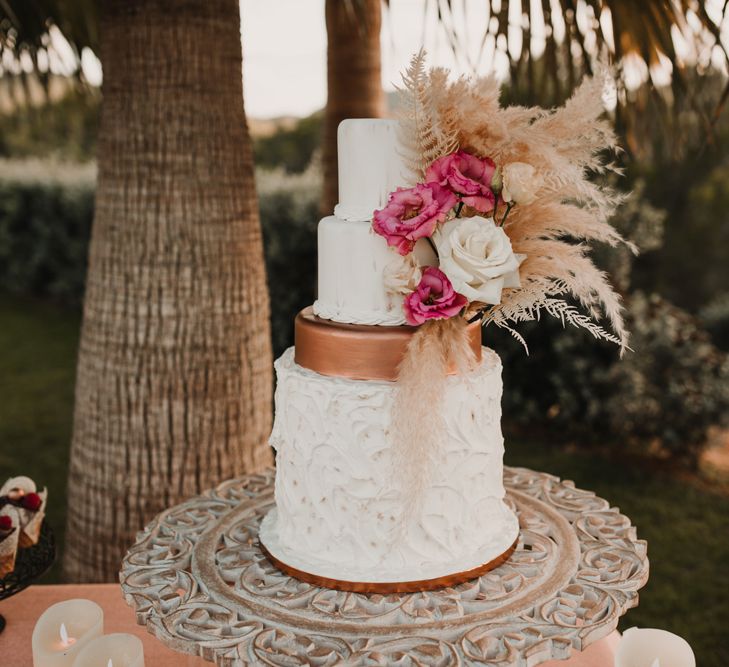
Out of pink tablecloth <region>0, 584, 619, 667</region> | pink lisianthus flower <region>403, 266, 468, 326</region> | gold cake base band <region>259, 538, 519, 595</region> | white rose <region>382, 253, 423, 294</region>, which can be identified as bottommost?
pink tablecloth <region>0, 584, 619, 667</region>

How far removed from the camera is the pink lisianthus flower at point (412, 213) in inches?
57.7

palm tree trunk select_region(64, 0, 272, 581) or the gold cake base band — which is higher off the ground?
palm tree trunk select_region(64, 0, 272, 581)

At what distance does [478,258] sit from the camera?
143 centimetres

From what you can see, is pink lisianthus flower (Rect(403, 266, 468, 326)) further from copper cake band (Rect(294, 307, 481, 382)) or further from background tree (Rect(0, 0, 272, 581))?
background tree (Rect(0, 0, 272, 581))

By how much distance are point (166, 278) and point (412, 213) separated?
125cm

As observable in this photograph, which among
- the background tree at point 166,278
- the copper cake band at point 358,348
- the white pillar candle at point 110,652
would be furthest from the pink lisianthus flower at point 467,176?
the background tree at point 166,278

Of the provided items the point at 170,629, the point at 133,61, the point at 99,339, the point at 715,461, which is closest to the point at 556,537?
the point at 170,629

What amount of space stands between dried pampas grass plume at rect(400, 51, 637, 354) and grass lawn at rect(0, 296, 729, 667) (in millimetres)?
2313

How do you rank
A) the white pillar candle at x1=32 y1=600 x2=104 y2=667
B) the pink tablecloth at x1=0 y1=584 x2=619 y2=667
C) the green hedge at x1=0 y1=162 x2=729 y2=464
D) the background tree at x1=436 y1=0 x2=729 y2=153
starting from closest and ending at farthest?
the white pillar candle at x1=32 y1=600 x2=104 y2=667 < the pink tablecloth at x1=0 y1=584 x2=619 y2=667 < the background tree at x1=436 y1=0 x2=729 y2=153 < the green hedge at x1=0 y1=162 x2=729 y2=464

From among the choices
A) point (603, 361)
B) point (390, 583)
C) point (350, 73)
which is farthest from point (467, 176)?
point (603, 361)

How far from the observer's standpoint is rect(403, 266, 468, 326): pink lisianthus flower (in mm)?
1476

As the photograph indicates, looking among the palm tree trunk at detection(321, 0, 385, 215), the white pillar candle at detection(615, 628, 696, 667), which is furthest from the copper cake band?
the palm tree trunk at detection(321, 0, 385, 215)

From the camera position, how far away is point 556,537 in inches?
69.6

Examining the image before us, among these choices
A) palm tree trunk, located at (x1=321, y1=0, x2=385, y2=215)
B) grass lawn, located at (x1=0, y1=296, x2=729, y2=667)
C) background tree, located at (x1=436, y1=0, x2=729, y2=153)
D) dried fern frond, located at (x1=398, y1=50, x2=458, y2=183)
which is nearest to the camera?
dried fern frond, located at (x1=398, y1=50, x2=458, y2=183)
